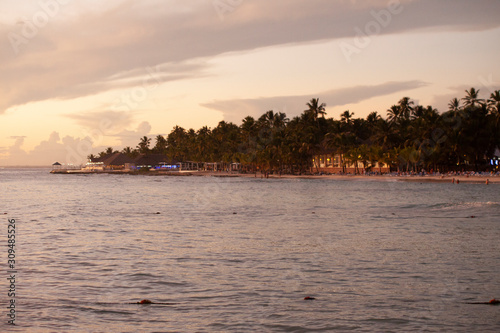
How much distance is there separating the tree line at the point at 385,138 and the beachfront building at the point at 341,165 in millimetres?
831

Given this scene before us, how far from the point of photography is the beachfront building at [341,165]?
452ft

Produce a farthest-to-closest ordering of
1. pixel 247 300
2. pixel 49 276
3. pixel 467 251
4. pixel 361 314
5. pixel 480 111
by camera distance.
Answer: pixel 480 111, pixel 467 251, pixel 49 276, pixel 247 300, pixel 361 314

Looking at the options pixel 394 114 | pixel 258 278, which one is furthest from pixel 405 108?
pixel 258 278

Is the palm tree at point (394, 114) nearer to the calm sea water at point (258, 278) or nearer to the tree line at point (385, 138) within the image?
the tree line at point (385, 138)

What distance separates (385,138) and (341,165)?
25.1 meters

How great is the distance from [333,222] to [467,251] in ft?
45.0

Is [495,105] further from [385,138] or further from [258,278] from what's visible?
[258,278]

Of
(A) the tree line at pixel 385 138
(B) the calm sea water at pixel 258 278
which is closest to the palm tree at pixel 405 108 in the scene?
(A) the tree line at pixel 385 138

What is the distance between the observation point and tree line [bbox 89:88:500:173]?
10625 cm

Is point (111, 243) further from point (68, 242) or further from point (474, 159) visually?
point (474, 159)

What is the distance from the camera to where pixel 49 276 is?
16.3 metres

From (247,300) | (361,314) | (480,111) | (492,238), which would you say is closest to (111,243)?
(247,300)

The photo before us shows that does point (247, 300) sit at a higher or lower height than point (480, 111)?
lower

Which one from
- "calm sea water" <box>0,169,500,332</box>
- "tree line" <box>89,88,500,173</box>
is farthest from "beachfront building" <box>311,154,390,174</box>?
"calm sea water" <box>0,169,500,332</box>
